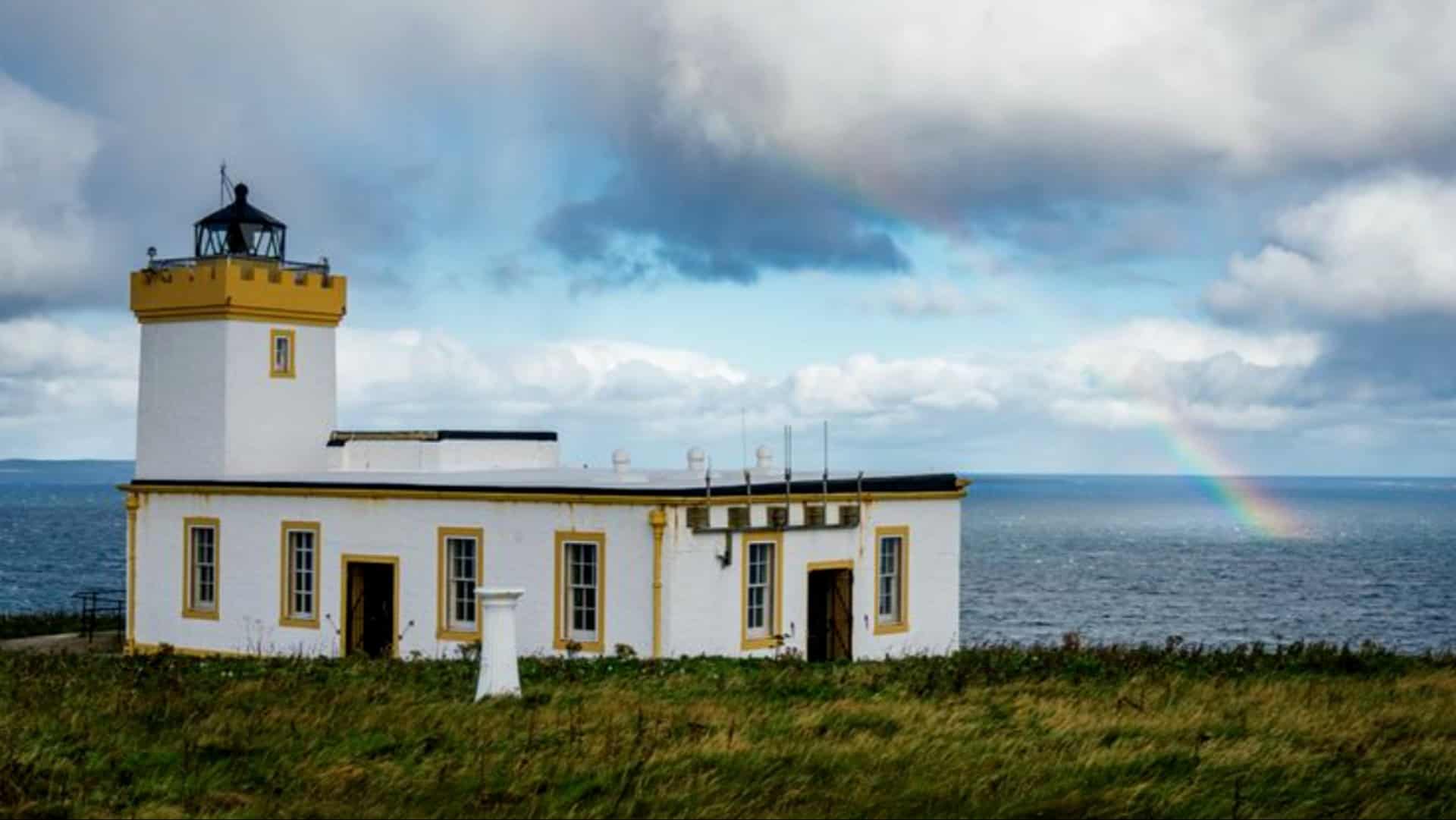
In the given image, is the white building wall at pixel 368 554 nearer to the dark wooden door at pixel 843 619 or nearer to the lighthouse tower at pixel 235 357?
the lighthouse tower at pixel 235 357

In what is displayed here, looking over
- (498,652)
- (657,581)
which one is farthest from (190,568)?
(498,652)

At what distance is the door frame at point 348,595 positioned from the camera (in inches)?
1121

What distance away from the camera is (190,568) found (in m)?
30.9

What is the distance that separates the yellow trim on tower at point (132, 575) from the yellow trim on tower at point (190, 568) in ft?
3.78

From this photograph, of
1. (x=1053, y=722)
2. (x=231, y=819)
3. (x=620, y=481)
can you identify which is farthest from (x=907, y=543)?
(x=231, y=819)

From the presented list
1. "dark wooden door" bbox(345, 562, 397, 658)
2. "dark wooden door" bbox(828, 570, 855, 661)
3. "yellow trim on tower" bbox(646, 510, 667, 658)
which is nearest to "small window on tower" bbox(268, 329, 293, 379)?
"dark wooden door" bbox(345, 562, 397, 658)

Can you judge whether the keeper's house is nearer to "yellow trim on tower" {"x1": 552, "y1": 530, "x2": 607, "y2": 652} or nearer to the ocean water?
"yellow trim on tower" {"x1": 552, "y1": 530, "x2": 607, "y2": 652}

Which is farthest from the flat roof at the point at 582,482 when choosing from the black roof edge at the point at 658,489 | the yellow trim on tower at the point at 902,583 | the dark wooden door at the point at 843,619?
the dark wooden door at the point at 843,619

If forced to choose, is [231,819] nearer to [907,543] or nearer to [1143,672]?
[1143,672]

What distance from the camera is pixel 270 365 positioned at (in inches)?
1299

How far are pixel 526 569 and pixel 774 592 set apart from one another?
3.66 meters

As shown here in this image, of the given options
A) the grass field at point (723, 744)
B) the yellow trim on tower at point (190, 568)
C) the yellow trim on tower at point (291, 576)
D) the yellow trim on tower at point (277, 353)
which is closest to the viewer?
the grass field at point (723, 744)

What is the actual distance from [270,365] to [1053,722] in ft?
68.9

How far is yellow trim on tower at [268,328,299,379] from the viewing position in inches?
1299
